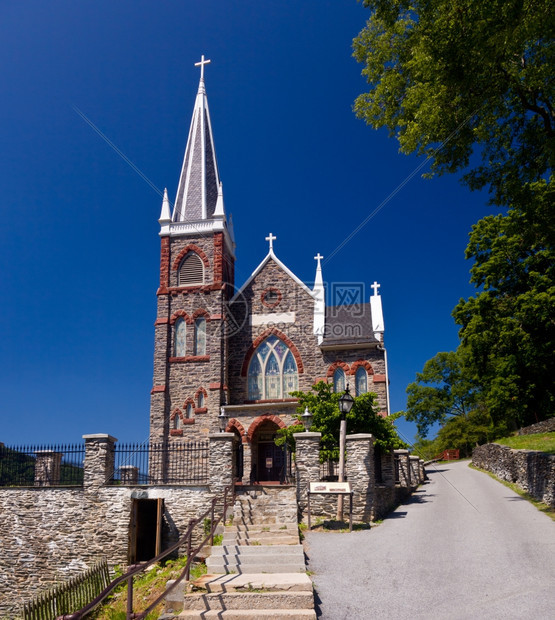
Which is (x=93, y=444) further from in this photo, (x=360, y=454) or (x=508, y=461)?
(x=508, y=461)

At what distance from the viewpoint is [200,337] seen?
2764 cm

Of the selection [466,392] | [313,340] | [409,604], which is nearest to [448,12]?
[409,604]

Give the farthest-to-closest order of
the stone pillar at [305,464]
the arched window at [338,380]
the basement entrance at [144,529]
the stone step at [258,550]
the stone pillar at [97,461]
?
the arched window at [338,380], the stone pillar at [97,461], the basement entrance at [144,529], the stone pillar at [305,464], the stone step at [258,550]

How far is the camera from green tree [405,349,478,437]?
49.3 metres

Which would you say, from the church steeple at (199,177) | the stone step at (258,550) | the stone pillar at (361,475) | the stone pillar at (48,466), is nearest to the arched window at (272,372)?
the church steeple at (199,177)

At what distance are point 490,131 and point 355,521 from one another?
11187 mm

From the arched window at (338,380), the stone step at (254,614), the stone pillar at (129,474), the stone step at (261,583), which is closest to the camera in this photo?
the stone step at (254,614)

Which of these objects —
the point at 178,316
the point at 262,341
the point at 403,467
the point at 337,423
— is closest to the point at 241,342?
the point at 262,341

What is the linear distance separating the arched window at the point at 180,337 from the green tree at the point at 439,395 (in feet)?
91.9

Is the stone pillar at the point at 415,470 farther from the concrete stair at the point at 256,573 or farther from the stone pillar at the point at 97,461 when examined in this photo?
the stone pillar at the point at 97,461

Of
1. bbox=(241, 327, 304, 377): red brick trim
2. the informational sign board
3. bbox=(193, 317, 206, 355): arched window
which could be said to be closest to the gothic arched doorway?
bbox=(241, 327, 304, 377): red brick trim

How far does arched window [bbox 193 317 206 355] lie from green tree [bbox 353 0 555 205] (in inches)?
582

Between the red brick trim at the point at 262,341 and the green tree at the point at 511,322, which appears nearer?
the green tree at the point at 511,322

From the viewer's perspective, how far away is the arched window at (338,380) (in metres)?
26.5
